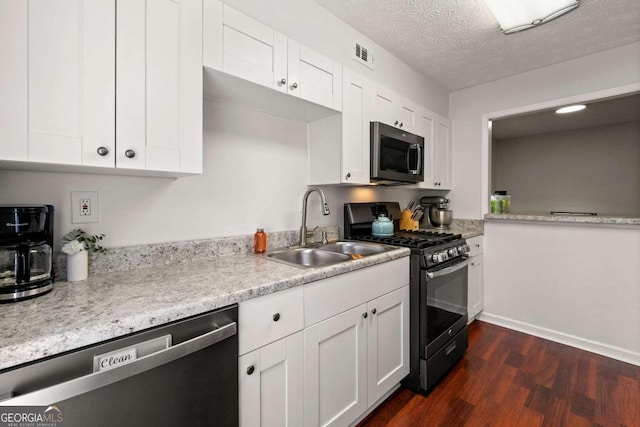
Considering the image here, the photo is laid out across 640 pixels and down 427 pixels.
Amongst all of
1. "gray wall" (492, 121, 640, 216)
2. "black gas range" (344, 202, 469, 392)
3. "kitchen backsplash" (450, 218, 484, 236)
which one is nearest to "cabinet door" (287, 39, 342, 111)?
"black gas range" (344, 202, 469, 392)

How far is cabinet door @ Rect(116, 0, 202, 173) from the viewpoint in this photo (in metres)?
1.01

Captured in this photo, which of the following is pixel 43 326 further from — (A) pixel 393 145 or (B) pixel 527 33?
(B) pixel 527 33

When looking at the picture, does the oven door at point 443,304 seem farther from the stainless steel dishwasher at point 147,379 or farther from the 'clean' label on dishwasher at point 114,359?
the 'clean' label on dishwasher at point 114,359

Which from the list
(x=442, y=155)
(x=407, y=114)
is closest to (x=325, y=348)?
(x=407, y=114)

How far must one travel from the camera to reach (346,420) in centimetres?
141

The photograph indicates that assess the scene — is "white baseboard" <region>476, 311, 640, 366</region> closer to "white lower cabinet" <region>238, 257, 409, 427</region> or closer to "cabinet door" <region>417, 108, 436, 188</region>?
"cabinet door" <region>417, 108, 436, 188</region>

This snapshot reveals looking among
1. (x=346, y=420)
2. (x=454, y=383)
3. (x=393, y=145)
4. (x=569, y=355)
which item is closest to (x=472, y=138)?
(x=393, y=145)

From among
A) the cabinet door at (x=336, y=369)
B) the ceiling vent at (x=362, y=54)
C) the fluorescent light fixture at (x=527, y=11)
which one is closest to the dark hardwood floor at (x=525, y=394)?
the cabinet door at (x=336, y=369)

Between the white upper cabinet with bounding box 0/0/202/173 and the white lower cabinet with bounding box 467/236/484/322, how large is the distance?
2.56 meters

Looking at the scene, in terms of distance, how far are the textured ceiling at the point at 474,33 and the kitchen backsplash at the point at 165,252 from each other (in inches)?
61.0

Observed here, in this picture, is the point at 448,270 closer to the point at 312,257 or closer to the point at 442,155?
the point at 312,257

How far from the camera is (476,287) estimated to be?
9.20 feet

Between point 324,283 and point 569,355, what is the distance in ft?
7.81

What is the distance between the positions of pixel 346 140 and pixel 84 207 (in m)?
1.41
